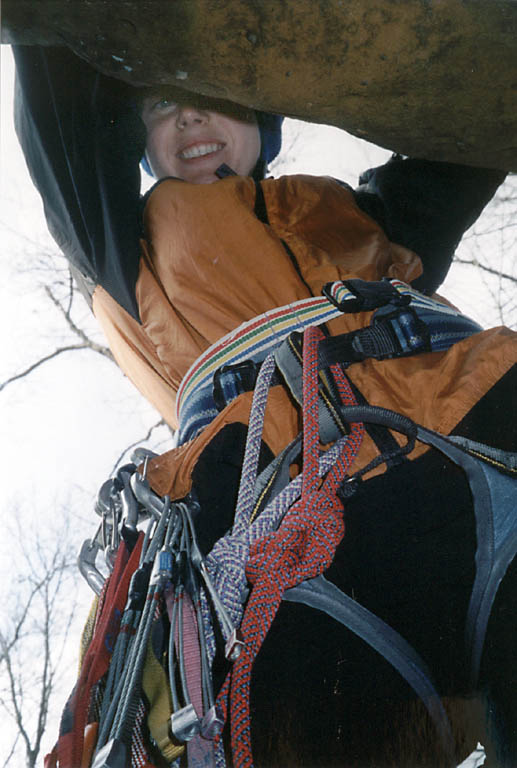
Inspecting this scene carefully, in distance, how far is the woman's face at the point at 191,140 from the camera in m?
1.44

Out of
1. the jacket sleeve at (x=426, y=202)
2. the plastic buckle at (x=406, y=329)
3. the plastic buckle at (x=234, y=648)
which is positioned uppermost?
the jacket sleeve at (x=426, y=202)

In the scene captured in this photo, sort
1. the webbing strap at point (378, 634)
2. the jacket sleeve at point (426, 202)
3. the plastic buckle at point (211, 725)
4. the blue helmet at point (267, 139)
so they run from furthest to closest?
the blue helmet at point (267, 139) → the jacket sleeve at point (426, 202) → the webbing strap at point (378, 634) → the plastic buckle at point (211, 725)

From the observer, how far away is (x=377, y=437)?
0.95m

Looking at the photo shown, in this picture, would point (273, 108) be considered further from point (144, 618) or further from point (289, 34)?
point (144, 618)

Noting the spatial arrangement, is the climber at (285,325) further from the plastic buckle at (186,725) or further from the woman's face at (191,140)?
the plastic buckle at (186,725)

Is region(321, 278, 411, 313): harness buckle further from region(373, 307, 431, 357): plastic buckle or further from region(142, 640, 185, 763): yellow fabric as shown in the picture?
region(142, 640, 185, 763): yellow fabric

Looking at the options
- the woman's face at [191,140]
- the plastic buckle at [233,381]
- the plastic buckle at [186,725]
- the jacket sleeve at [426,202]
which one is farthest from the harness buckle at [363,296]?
the plastic buckle at [186,725]

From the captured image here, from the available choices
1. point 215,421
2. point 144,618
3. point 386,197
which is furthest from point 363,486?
point 386,197

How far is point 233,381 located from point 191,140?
723 mm

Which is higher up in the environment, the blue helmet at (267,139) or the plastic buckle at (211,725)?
the blue helmet at (267,139)

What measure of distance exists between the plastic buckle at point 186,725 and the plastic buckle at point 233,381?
51 cm

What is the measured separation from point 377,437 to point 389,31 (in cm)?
59

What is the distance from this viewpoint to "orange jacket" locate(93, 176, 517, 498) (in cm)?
100

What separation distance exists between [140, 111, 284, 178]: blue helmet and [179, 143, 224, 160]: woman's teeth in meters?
0.15
